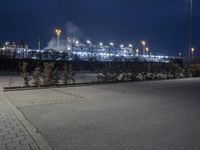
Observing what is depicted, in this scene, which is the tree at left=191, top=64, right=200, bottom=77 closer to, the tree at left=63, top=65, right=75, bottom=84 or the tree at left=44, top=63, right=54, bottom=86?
the tree at left=63, top=65, right=75, bottom=84

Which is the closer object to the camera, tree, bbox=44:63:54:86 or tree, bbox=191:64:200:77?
tree, bbox=44:63:54:86

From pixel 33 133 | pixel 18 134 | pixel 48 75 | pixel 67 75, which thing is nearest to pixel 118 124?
pixel 33 133

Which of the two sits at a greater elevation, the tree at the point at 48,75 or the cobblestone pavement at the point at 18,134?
the tree at the point at 48,75

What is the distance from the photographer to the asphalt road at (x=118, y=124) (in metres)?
4.48

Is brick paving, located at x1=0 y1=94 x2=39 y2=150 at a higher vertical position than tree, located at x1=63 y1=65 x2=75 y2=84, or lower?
lower

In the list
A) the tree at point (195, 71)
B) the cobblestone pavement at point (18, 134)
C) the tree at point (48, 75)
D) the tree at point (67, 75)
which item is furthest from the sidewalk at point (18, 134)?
the tree at point (195, 71)

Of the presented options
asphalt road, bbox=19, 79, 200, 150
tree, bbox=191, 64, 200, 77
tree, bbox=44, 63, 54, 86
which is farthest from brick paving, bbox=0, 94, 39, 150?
tree, bbox=191, 64, 200, 77

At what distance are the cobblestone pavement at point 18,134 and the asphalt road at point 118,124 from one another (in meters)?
0.18

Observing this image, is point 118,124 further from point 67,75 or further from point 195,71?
point 195,71

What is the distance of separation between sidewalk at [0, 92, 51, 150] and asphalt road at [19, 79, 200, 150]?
7.2 inches

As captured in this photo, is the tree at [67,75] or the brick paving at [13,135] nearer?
the brick paving at [13,135]

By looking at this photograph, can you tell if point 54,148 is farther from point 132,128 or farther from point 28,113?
point 28,113

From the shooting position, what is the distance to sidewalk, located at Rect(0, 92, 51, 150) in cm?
439

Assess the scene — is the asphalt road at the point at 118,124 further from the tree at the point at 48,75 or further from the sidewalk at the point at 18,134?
the tree at the point at 48,75
